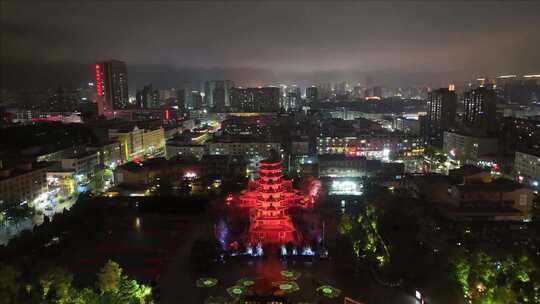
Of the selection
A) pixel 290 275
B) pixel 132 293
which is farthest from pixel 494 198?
pixel 132 293

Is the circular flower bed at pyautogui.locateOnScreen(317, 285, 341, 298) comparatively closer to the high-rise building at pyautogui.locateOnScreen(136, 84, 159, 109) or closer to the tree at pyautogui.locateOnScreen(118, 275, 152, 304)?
the tree at pyautogui.locateOnScreen(118, 275, 152, 304)

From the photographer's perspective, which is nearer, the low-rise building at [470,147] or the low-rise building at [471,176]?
the low-rise building at [471,176]

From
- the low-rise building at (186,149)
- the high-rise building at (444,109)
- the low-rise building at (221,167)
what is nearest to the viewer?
the low-rise building at (221,167)

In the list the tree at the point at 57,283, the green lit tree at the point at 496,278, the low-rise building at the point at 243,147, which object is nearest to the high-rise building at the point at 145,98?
the low-rise building at the point at 243,147

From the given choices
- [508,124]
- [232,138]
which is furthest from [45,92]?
[508,124]

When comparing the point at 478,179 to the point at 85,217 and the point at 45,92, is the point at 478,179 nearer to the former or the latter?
the point at 85,217

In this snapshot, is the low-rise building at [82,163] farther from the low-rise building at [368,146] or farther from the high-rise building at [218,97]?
the high-rise building at [218,97]
